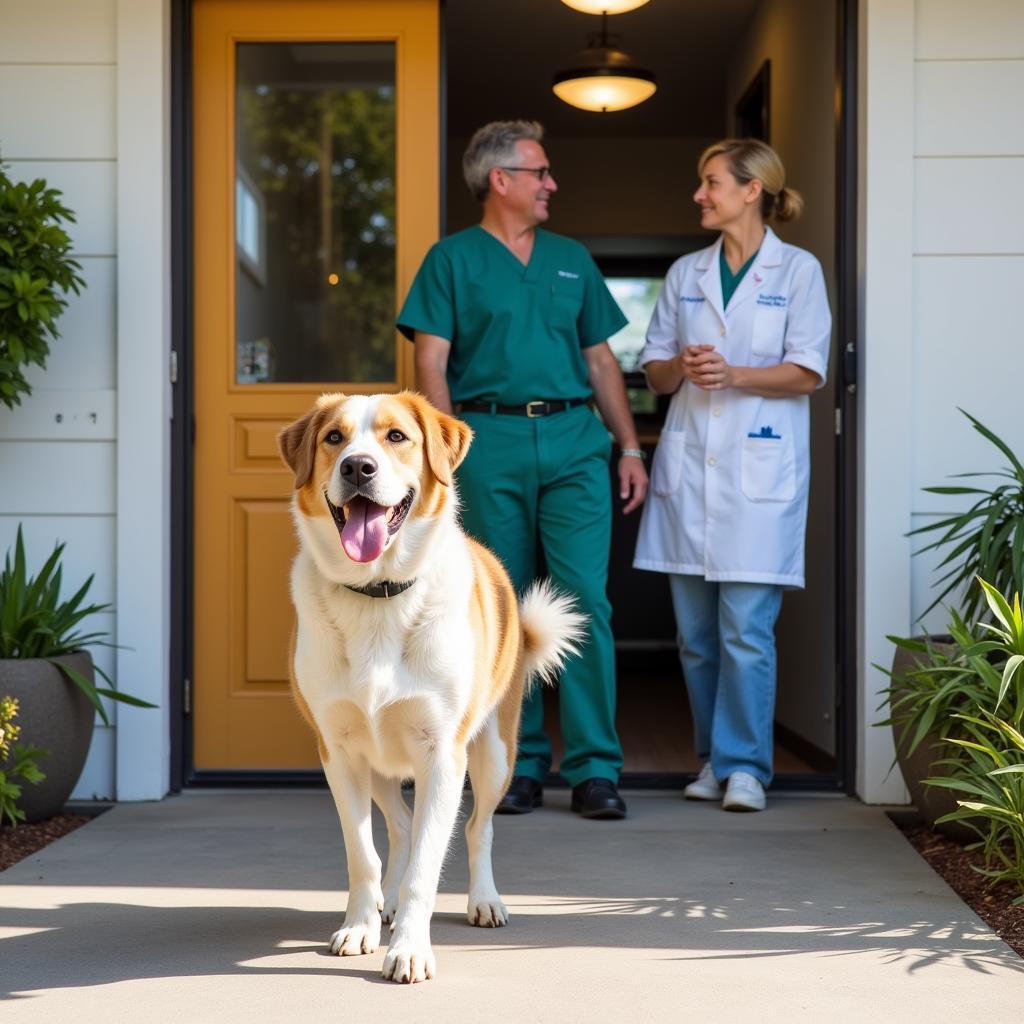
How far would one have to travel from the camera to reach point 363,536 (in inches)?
100.0

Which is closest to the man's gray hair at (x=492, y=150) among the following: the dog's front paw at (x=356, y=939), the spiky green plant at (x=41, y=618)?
the spiky green plant at (x=41, y=618)

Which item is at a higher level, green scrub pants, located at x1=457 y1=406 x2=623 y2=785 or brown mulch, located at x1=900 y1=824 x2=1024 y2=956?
green scrub pants, located at x1=457 y1=406 x2=623 y2=785

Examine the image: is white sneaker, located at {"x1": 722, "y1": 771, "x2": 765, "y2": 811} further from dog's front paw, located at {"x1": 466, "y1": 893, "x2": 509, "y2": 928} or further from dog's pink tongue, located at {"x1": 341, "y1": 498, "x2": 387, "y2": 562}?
dog's pink tongue, located at {"x1": 341, "y1": 498, "x2": 387, "y2": 562}

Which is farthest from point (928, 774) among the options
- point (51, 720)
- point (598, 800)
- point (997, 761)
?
point (51, 720)

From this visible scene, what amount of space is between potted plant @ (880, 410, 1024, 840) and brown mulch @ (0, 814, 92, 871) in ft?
7.36

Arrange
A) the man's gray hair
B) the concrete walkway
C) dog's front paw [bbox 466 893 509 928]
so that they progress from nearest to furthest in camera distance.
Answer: the concrete walkway
dog's front paw [bbox 466 893 509 928]
the man's gray hair

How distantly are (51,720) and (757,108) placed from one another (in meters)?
4.70

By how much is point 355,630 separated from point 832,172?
3085 mm

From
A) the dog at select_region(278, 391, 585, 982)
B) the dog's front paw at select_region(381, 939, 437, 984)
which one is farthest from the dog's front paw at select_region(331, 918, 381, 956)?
the dog's front paw at select_region(381, 939, 437, 984)

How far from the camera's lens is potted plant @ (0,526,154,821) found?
12.7 feet

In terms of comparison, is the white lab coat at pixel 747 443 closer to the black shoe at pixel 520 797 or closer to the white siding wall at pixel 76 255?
the black shoe at pixel 520 797

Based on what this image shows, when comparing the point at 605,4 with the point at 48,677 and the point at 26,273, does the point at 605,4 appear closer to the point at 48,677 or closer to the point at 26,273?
the point at 26,273

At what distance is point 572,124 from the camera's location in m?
9.16

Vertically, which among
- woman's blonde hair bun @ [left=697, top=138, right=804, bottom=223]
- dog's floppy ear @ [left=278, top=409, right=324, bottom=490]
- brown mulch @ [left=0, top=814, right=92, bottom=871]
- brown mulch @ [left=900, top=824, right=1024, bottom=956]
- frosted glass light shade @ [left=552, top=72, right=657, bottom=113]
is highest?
frosted glass light shade @ [left=552, top=72, right=657, bottom=113]
